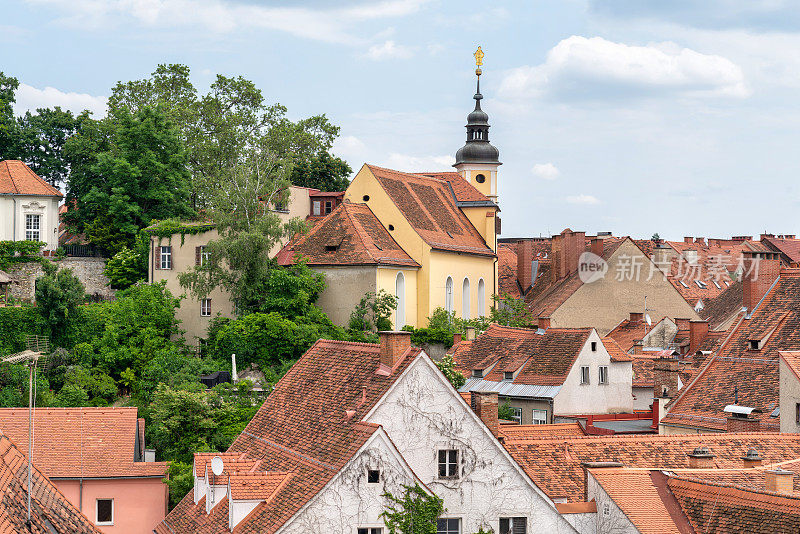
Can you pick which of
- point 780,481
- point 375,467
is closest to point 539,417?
point 375,467

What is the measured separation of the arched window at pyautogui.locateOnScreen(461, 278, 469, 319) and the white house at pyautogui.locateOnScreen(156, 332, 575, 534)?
39.2m

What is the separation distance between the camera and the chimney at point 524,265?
85.6 meters

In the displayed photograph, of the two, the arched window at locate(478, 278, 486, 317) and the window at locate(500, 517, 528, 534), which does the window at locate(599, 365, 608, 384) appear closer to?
the arched window at locate(478, 278, 486, 317)

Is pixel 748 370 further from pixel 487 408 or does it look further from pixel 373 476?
pixel 373 476

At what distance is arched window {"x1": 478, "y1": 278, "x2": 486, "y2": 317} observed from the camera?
6894 centimetres

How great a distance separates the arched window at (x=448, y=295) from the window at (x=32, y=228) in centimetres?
2277

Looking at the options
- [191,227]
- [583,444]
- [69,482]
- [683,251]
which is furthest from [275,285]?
[683,251]

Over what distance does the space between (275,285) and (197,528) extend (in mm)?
29320

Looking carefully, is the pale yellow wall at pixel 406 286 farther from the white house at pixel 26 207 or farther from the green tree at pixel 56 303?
the white house at pixel 26 207

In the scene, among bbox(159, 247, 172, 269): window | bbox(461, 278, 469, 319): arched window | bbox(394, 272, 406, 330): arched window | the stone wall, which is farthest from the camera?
bbox(461, 278, 469, 319): arched window

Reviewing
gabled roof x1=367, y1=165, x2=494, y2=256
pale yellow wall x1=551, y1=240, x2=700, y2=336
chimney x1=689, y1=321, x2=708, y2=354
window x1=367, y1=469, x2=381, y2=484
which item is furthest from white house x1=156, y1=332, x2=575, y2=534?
pale yellow wall x1=551, y1=240, x2=700, y2=336

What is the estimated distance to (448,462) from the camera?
25375mm

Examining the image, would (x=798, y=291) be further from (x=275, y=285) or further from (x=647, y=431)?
(x=275, y=285)

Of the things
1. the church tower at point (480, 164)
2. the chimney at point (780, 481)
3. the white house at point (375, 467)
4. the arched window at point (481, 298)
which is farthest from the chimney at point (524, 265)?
the chimney at point (780, 481)
